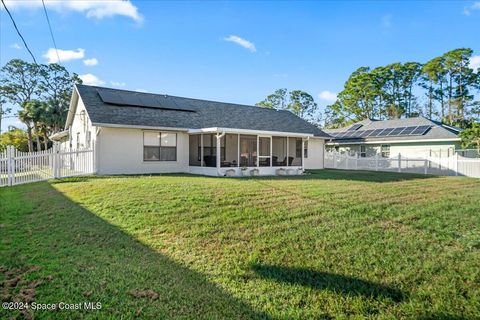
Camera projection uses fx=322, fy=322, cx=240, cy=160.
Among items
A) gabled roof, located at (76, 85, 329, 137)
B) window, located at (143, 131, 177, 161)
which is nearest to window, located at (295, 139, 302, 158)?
gabled roof, located at (76, 85, 329, 137)

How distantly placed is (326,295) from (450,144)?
23232 mm

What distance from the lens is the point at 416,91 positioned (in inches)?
1745

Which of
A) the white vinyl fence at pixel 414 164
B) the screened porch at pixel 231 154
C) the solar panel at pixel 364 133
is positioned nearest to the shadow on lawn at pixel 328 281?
the screened porch at pixel 231 154

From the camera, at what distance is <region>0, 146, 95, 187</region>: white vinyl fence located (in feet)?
40.5

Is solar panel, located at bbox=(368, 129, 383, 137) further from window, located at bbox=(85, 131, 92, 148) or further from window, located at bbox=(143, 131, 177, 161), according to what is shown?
window, located at bbox=(85, 131, 92, 148)

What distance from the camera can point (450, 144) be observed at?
22734 millimetres

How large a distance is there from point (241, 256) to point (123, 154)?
12133 millimetres

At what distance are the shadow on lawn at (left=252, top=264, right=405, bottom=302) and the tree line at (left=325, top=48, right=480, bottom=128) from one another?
40.9 m

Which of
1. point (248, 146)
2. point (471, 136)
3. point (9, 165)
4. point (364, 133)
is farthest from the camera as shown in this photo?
point (364, 133)

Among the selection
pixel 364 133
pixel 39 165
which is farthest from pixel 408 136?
pixel 39 165

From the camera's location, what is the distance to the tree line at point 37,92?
A: 36.5 m

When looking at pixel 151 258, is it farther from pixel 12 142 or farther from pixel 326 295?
pixel 12 142

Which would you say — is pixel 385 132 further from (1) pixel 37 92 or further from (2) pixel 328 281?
(1) pixel 37 92

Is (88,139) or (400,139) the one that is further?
(400,139)
